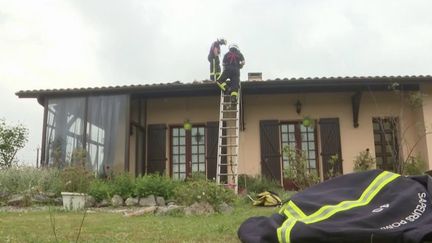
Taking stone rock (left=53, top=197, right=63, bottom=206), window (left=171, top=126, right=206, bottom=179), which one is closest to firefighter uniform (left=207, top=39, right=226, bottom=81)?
window (left=171, top=126, right=206, bottom=179)

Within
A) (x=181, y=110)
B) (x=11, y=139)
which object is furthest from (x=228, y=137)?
(x=11, y=139)

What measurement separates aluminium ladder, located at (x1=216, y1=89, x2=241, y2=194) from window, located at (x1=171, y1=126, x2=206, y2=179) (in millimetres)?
717

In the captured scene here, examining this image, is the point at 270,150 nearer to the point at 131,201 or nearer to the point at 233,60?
the point at 233,60

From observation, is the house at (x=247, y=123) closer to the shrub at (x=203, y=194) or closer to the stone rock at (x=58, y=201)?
the stone rock at (x=58, y=201)

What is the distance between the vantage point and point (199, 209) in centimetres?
643

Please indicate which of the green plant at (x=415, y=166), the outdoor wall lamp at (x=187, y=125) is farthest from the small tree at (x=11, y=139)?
the green plant at (x=415, y=166)

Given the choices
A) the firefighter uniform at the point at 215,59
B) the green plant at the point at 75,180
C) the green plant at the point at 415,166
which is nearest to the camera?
the green plant at the point at 75,180

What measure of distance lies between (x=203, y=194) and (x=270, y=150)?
4.99 metres

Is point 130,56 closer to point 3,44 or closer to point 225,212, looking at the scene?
point 3,44

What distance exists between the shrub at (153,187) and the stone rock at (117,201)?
0.33 meters

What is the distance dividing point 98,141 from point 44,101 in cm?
182

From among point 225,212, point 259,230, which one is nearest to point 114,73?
point 225,212

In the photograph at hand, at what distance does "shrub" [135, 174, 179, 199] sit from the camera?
8.20 metres

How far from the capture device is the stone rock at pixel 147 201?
8125 mm
